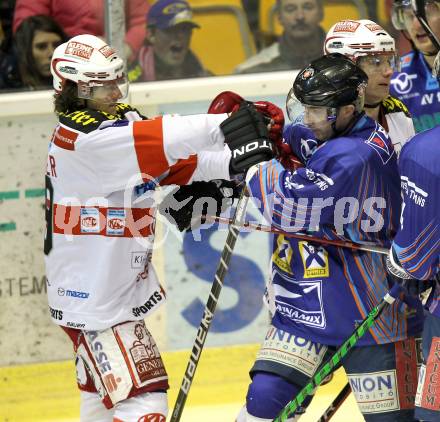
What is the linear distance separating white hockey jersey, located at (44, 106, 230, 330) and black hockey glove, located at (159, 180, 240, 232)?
85 millimetres

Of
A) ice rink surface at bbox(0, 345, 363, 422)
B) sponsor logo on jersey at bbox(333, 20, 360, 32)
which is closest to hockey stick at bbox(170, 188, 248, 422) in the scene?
sponsor logo on jersey at bbox(333, 20, 360, 32)

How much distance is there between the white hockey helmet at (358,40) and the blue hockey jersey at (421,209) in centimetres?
83

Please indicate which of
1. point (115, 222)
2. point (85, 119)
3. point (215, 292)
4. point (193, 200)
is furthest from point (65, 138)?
point (215, 292)

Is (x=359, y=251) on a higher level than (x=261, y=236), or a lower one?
higher

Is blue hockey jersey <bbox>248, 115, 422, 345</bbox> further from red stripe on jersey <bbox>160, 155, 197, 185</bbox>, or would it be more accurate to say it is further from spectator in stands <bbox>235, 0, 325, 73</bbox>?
spectator in stands <bbox>235, 0, 325, 73</bbox>

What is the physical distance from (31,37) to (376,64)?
1.78 metres

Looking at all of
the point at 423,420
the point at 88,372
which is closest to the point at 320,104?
the point at 423,420

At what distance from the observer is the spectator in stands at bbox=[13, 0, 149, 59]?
509cm

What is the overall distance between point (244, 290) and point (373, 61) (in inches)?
61.2

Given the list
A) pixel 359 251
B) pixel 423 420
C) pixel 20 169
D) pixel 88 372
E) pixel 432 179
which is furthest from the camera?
pixel 20 169

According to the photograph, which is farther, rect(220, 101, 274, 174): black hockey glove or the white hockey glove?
rect(220, 101, 274, 174): black hockey glove

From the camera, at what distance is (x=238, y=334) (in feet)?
17.0

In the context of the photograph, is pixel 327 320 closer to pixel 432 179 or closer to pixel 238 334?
pixel 432 179

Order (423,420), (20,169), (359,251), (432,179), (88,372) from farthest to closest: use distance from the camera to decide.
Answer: (20,169)
(88,372)
(359,251)
(423,420)
(432,179)
